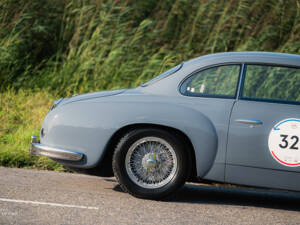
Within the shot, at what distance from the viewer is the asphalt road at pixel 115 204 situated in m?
4.50

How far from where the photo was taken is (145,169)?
5.30 m

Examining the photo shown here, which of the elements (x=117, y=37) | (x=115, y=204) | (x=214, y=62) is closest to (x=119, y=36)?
(x=117, y=37)

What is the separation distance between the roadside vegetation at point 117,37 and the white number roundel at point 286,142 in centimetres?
546

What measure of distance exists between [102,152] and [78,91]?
16.3 feet

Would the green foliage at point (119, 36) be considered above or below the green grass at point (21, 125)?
above

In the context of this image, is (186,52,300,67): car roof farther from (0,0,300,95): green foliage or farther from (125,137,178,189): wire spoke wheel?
(0,0,300,95): green foliage

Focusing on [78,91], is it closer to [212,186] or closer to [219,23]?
[219,23]

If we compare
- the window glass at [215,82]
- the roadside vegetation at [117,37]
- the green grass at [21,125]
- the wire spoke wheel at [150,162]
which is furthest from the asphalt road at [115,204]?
the roadside vegetation at [117,37]

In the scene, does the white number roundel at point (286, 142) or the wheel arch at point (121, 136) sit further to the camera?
the wheel arch at point (121, 136)

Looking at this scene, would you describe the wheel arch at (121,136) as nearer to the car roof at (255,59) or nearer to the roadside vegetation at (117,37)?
the car roof at (255,59)

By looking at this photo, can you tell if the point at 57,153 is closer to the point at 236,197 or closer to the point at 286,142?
the point at 236,197

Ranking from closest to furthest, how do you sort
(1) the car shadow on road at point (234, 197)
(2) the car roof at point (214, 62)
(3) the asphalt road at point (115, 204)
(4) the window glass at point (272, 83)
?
(3) the asphalt road at point (115, 204)
(4) the window glass at point (272, 83)
(2) the car roof at point (214, 62)
(1) the car shadow on road at point (234, 197)

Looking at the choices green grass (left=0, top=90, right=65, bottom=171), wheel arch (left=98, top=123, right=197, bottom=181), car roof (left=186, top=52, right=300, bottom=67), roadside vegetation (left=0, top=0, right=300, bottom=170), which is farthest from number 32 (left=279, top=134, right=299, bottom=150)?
roadside vegetation (left=0, top=0, right=300, bottom=170)

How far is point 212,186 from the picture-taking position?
6559 millimetres
